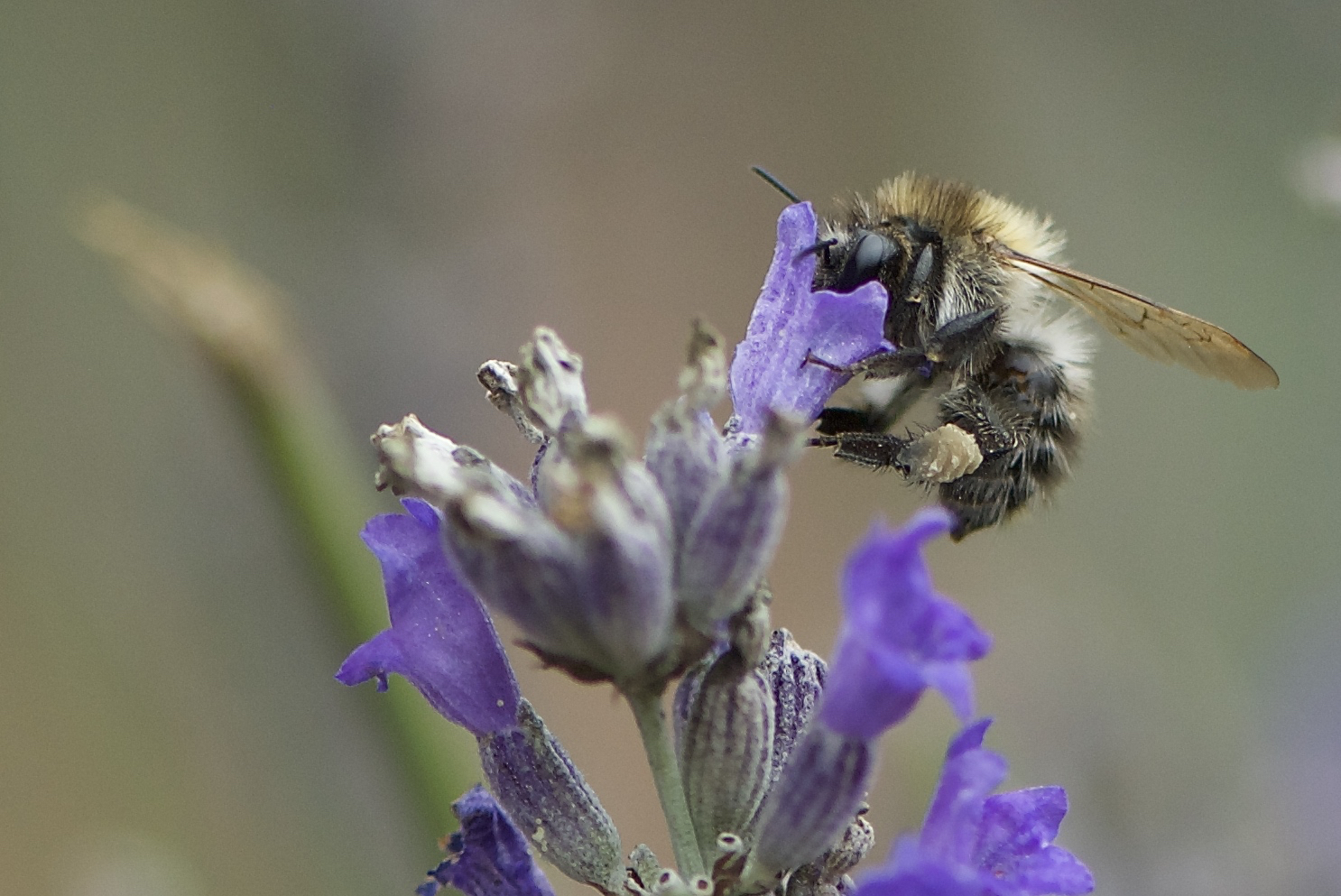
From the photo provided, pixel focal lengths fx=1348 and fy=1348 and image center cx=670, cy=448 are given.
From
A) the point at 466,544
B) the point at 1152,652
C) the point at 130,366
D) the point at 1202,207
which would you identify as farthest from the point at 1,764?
the point at 1202,207

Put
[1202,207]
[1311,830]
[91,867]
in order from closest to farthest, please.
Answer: [91,867]
[1311,830]
[1202,207]

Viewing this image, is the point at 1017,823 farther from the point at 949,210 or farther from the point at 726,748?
the point at 949,210

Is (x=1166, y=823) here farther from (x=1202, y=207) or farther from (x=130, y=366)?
(x=130, y=366)

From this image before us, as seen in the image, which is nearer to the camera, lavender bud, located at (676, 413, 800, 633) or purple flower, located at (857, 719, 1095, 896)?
purple flower, located at (857, 719, 1095, 896)

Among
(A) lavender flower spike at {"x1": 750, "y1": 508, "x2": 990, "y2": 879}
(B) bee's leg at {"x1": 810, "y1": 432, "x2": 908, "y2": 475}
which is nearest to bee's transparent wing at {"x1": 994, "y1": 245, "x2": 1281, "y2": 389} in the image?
(B) bee's leg at {"x1": 810, "y1": 432, "x2": 908, "y2": 475}

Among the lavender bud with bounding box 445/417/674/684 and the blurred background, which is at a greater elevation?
the blurred background

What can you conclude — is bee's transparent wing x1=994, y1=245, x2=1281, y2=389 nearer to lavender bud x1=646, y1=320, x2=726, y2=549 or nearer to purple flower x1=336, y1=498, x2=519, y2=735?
lavender bud x1=646, y1=320, x2=726, y2=549

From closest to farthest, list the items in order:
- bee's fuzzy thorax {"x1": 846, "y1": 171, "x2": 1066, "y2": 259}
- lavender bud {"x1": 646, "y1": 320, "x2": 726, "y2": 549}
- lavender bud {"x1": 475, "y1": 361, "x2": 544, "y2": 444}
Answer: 1. lavender bud {"x1": 646, "y1": 320, "x2": 726, "y2": 549}
2. lavender bud {"x1": 475, "y1": 361, "x2": 544, "y2": 444}
3. bee's fuzzy thorax {"x1": 846, "y1": 171, "x2": 1066, "y2": 259}
